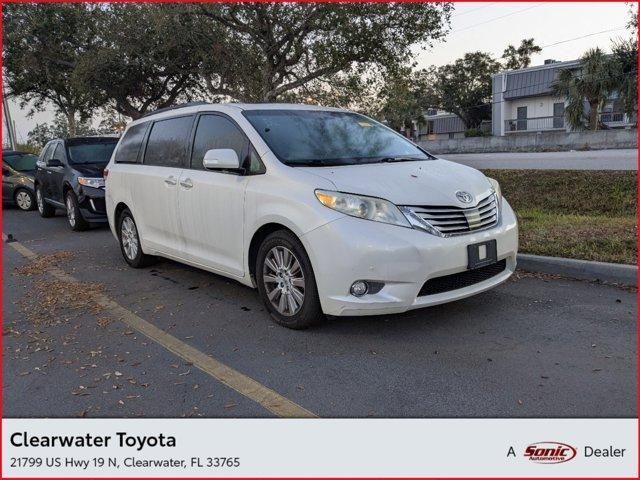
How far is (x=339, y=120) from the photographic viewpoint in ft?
17.0

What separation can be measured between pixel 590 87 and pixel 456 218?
22.7 m

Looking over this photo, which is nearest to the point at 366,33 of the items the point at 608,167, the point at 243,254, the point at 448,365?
the point at 608,167

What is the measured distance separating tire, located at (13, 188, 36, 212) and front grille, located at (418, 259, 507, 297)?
12225mm

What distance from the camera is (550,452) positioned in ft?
8.70

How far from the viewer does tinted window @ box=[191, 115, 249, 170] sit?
466 cm

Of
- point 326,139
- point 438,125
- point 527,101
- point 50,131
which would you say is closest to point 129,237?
point 326,139

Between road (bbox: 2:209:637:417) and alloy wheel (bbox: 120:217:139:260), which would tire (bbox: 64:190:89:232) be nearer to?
alloy wheel (bbox: 120:217:139:260)

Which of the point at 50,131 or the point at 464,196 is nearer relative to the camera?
the point at 464,196

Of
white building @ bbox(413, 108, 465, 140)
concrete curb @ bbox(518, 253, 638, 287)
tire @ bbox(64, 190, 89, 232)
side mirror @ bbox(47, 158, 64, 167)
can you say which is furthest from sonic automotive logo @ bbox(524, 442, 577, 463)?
white building @ bbox(413, 108, 465, 140)

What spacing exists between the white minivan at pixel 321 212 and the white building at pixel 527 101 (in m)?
35.5

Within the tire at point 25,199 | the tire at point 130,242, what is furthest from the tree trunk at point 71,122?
the tire at point 130,242

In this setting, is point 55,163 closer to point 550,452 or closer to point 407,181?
point 407,181

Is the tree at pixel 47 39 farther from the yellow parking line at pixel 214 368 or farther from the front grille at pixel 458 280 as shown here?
the front grille at pixel 458 280

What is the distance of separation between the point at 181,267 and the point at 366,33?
31.6ft
